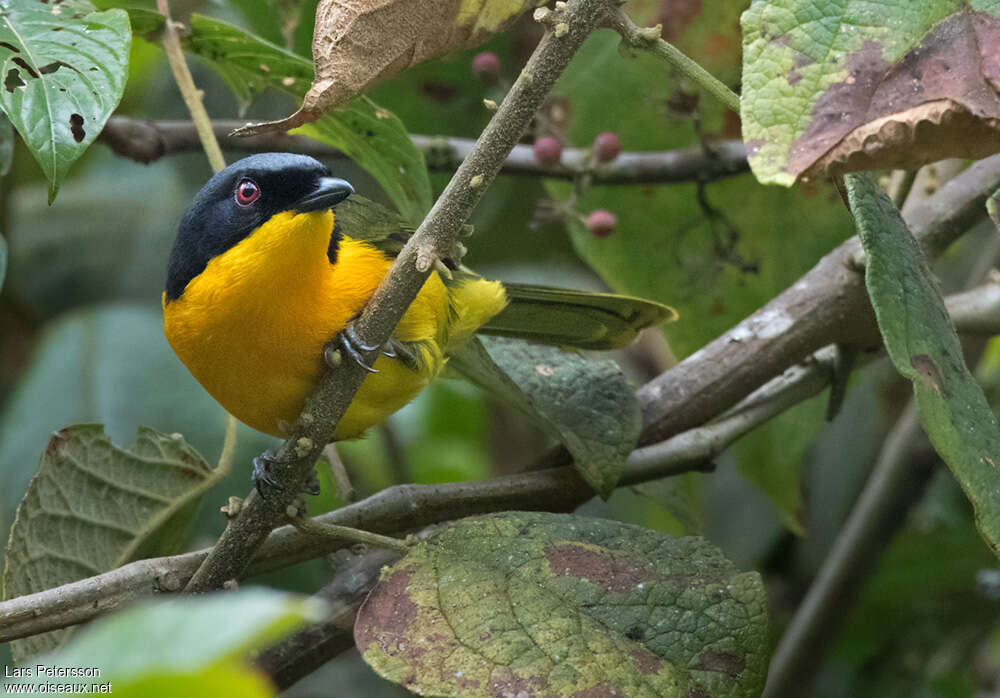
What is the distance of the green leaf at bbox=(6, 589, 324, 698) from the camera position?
1.73ft

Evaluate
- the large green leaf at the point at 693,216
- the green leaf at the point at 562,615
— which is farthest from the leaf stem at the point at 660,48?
the large green leaf at the point at 693,216

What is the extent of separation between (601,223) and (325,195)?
2.88ft

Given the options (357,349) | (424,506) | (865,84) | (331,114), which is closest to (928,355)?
(865,84)

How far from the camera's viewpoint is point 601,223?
8.96 feet

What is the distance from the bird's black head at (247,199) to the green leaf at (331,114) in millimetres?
144

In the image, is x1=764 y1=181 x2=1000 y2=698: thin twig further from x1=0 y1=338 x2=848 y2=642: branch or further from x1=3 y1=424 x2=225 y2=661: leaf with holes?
x1=3 y1=424 x2=225 y2=661: leaf with holes

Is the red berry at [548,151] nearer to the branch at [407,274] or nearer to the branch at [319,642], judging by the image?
the branch at [407,274]

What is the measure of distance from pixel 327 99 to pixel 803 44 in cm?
67

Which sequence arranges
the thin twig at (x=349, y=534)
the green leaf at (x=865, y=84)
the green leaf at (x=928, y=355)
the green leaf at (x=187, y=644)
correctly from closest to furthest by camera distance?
the green leaf at (x=187, y=644) → the green leaf at (x=865, y=84) → the green leaf at (x=928, y=355) → the thin twig at (x=349, y=534)

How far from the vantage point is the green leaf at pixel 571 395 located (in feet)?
6.93

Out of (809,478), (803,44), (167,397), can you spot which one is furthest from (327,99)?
(809,478)

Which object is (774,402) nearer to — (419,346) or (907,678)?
(419,346)

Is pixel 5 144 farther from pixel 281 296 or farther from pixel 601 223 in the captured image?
pixel 601 223

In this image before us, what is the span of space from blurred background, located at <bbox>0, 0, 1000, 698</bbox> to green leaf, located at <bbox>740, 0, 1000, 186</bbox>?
1.41 m
